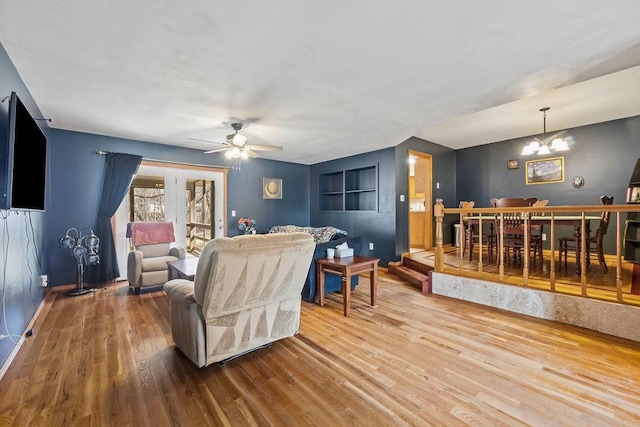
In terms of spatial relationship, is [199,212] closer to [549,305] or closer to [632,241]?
[549,305]

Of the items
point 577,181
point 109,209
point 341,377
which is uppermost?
point 577,181

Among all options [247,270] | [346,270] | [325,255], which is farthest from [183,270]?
[346,270]

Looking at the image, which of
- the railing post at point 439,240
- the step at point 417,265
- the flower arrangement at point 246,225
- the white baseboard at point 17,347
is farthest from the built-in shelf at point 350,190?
the white baseboard at point 17,347

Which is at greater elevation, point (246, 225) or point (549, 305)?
point (246, 225)

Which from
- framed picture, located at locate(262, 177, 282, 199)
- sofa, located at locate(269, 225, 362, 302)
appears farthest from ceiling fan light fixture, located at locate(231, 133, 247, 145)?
framed picture, located at locate(262, 177, 282, 199)

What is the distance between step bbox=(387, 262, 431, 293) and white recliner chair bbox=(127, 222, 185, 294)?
3.55m

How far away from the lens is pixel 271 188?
20.6 feet

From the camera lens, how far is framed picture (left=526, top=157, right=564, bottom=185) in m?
5.33

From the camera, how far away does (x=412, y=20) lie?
1.76 meters

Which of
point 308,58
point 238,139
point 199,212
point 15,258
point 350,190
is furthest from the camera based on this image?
point 350,190

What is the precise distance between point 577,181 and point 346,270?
5202 mm

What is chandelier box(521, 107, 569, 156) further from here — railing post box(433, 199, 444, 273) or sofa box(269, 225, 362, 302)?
sofa box(269, 225, 362, 302)

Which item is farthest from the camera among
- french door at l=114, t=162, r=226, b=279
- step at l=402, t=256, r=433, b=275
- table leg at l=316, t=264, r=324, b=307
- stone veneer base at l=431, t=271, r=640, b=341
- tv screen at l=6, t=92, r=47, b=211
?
french door at l=114, t=162, r=226, b=279

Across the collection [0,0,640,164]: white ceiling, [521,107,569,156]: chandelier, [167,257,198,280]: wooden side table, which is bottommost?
[167,257,198,280]: wooden side table
